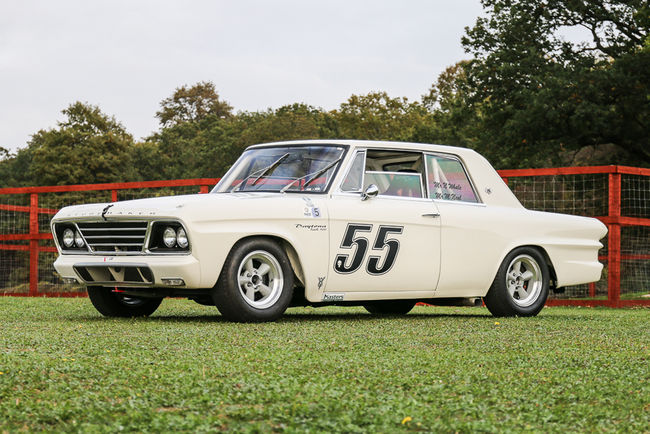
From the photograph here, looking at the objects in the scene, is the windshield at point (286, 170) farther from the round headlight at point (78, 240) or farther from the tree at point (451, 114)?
the tree at point (451, 114)

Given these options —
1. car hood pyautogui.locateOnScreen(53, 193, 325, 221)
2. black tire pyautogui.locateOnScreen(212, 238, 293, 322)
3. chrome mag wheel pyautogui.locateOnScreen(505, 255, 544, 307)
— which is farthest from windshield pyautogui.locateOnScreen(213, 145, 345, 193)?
chrome mag wheel pyautogui.locateOnScreen(505, 255, 544, 307)

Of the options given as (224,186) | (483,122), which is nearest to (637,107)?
(483,122)

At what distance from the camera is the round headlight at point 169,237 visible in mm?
7832

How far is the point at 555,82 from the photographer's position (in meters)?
32.0

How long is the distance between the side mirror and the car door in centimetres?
Answer: 3

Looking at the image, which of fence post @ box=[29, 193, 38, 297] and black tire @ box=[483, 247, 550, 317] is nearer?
black tire @ box=[483, 247, 550, 317]

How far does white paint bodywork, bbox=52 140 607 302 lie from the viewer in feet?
→ 25.7

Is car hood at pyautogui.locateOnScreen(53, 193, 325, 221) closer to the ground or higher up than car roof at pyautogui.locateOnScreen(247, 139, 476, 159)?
closer to the ground

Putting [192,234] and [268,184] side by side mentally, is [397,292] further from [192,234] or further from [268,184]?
[192,234]

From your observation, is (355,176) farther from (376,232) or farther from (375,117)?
(375,117)

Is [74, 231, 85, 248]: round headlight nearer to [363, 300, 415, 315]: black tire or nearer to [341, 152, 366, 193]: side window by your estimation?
[341, 152, 366, 193]: side window

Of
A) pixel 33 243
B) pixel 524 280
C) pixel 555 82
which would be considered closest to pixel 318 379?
pixel 524 280

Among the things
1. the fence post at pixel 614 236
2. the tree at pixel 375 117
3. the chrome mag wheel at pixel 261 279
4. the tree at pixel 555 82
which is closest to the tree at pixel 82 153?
the tree at pixel 375 117

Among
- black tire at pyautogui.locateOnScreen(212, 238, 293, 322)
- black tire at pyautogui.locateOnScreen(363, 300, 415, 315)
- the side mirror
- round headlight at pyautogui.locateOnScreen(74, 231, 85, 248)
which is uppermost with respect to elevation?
the side mirror
